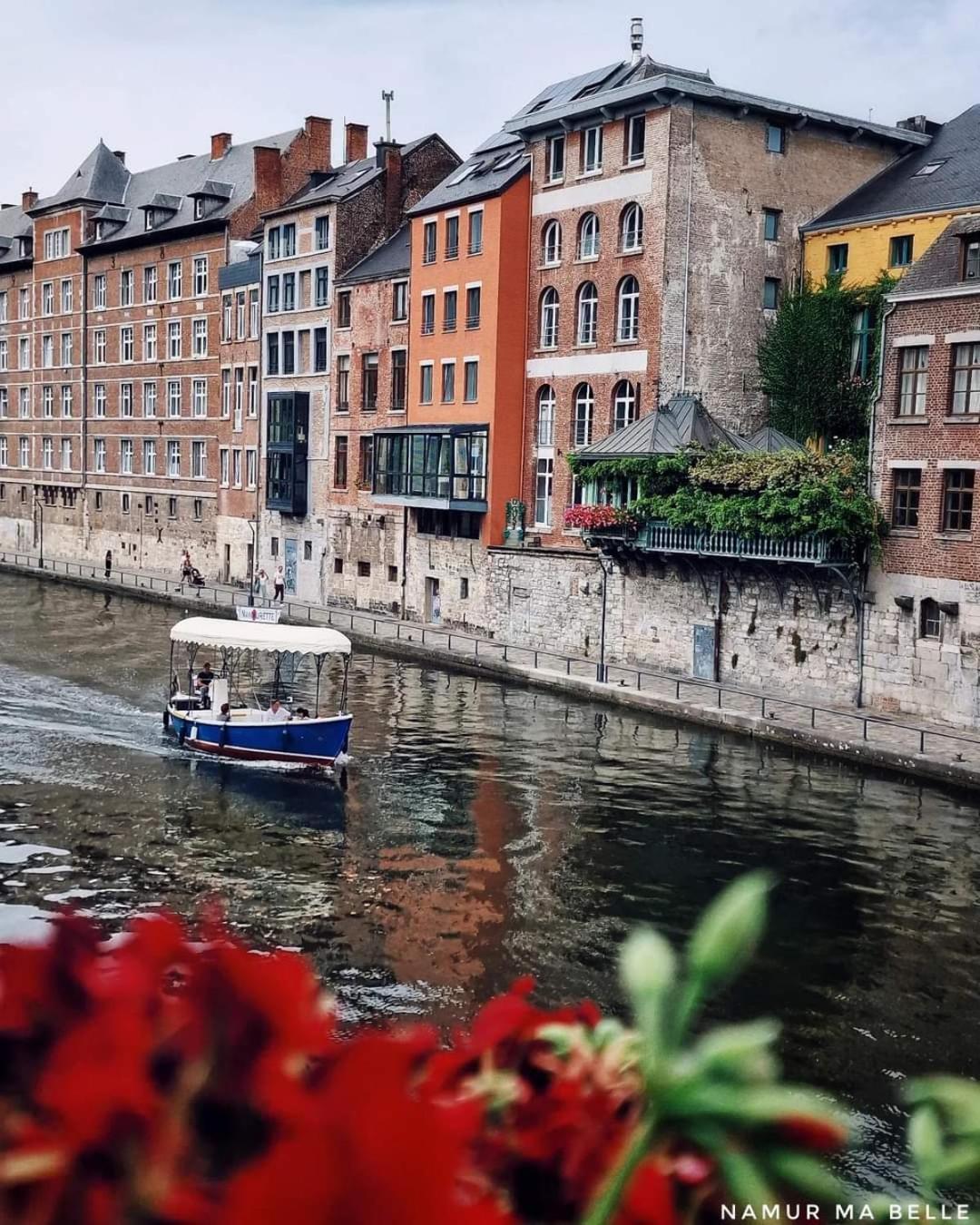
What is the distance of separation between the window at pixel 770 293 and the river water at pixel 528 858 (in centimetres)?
1515

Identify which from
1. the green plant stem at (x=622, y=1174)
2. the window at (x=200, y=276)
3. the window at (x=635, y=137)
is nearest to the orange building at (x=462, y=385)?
the window at (x=635, y=137)

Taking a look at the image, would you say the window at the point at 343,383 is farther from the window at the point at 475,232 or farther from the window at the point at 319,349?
the window at the point at 475,232

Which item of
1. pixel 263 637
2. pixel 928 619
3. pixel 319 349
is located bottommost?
pixel 263 637

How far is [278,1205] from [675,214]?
40442 millimetres

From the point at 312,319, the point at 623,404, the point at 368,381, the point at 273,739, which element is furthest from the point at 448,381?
the point at 273,739

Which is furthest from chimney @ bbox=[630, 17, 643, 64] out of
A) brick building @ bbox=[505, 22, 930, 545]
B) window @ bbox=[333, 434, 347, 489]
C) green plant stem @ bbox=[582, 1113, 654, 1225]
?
green plant stem @ bbox=[582, 1113, 654, 1225]

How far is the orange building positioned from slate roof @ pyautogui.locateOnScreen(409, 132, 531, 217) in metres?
0.06

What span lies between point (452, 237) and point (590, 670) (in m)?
17.5

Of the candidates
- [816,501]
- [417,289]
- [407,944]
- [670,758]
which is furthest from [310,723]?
[417,289]

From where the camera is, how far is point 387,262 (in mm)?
52812

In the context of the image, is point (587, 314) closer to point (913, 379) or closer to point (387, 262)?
point (387, 262)

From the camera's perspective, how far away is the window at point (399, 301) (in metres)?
50.5

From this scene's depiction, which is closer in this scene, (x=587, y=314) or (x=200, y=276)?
(x=587, y=314)

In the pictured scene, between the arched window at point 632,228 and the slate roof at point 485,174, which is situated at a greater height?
the slate roof at point 485,174
